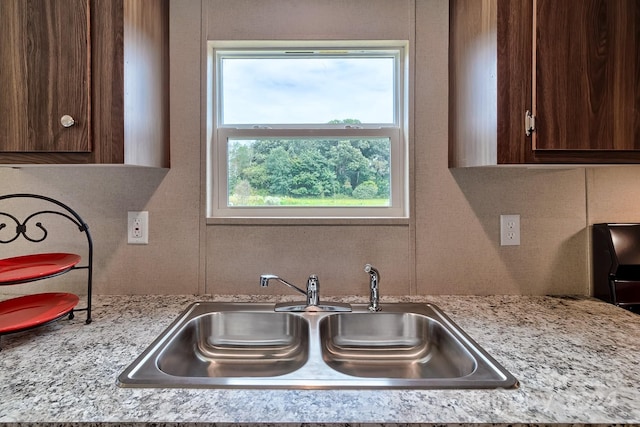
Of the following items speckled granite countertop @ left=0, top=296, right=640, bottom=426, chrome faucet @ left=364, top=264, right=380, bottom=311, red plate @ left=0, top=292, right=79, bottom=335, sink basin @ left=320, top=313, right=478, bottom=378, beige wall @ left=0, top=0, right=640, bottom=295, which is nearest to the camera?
speckled granite countertop @ left=0, top=296, right=640, bottom=426

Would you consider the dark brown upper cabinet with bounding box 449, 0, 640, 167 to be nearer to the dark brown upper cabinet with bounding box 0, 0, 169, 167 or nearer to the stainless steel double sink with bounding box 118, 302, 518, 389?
the stainless steel double sink with bounding box 118, 302, 518, 389

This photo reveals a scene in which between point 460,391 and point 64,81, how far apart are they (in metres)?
1.33

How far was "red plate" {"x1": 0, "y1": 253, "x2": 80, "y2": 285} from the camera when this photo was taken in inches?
38.7

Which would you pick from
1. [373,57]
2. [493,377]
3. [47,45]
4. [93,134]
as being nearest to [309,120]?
[373,57]

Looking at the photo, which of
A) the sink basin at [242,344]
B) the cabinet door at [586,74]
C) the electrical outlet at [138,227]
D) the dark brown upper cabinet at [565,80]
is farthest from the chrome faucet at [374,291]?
the electrical outlet at [138,227]

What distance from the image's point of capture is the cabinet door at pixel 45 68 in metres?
1.04

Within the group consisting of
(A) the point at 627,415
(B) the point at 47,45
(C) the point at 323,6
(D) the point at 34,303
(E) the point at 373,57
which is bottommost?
(A) the point at 627,415

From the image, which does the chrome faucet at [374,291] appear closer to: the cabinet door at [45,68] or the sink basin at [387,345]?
the sink basin at [387,345]

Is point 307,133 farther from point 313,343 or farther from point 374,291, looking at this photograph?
point 313,343

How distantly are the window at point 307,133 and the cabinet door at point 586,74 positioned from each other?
523 millimetres

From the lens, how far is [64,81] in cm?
104

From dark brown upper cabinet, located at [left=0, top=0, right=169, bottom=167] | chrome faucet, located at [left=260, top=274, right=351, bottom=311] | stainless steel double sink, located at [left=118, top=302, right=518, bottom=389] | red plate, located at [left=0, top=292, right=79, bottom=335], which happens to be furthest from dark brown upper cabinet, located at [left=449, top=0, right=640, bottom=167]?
red plate, located at [left=0, top=292, right=79, bottom=335]

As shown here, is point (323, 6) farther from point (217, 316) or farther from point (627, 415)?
point (627, 415)

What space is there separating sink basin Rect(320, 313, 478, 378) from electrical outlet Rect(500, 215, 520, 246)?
48cm
